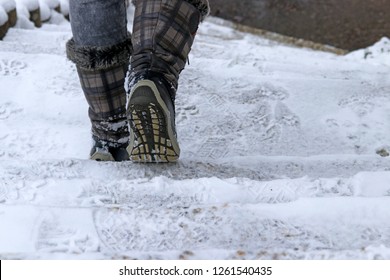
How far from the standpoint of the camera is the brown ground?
6.16 m

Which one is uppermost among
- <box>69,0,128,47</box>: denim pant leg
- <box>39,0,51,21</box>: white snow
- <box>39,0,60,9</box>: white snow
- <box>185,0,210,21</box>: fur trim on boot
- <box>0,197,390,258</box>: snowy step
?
<box>39,0,60,9</box>: white snow

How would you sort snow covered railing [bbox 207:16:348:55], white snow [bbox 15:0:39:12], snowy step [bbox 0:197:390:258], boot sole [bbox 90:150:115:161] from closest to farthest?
1. snowy step [bbox 0:197:390:258]
2. boot sole [bbox 90:150:115:161]
3. white snow [bbox 15:0:39:12]
4. snow covered railing [bbox 207:16:348:55]

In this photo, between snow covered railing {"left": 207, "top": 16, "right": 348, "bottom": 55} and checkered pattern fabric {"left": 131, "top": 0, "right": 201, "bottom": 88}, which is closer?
checkered pattern fabric {"left": 131, "top": 0, "right": 201, "bottom": 88}

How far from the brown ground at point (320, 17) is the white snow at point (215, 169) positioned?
3.03m

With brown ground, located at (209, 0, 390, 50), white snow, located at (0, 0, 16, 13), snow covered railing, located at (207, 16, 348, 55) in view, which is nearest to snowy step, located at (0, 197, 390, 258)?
white snow, located at (0, 0, 16, 13)

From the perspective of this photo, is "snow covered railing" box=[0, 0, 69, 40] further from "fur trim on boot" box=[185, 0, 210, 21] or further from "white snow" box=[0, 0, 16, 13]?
"fur trim on boot" box=[185, 0, 210, 21]

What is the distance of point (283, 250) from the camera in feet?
3.88

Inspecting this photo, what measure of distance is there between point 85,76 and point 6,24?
1.99 meters

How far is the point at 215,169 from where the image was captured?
184cm

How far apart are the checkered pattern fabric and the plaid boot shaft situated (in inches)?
5.8

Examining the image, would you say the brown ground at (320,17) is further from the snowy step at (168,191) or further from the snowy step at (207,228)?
the snowy step at (207,228)

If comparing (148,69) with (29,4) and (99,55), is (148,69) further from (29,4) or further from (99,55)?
(29,4)
